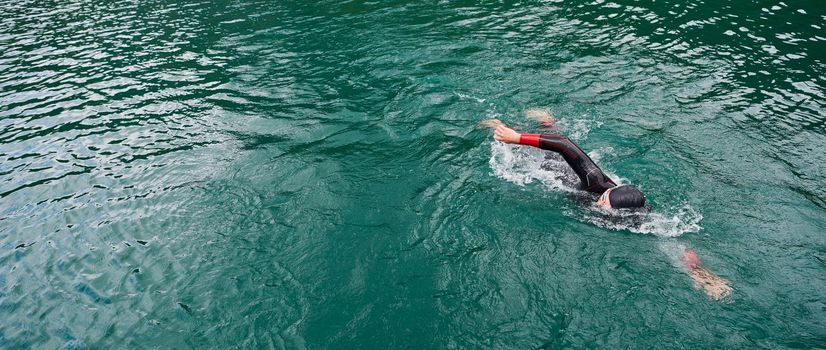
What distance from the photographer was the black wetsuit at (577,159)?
9.21 meters

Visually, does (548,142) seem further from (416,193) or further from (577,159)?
(416,193)

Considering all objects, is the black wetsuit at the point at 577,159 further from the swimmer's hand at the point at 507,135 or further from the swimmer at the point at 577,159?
the swimmer's hand at the point at 507,135

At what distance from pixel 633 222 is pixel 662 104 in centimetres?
571

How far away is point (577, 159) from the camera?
9336mm

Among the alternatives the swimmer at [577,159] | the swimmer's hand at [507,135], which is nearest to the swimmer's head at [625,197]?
the swimmer at [577,159]

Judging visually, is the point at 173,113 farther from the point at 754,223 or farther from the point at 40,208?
the point at 754,223

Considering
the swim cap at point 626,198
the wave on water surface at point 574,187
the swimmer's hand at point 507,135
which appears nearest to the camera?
the swim cap at point 626,198

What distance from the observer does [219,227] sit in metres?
9.38

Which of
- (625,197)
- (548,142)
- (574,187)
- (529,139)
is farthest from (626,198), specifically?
(529,139)

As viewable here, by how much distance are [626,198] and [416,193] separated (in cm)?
392

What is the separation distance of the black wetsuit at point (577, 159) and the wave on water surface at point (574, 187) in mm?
379

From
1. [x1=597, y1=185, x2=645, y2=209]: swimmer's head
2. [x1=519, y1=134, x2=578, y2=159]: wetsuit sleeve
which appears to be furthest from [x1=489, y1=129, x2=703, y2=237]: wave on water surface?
[x1=519, y1=134, x2=578, y2=159]: wetsuit sleeve

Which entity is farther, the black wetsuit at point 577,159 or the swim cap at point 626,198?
the black wetsuit at point 577,159

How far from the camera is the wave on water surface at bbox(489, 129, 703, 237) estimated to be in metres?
8.82
